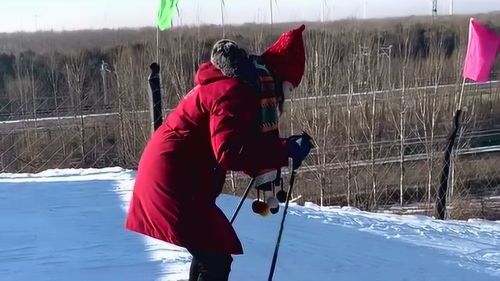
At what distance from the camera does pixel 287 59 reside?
9.22ft

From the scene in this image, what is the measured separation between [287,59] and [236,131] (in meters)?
0.47

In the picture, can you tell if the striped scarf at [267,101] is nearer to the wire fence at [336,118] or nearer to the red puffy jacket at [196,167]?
the red puffy jacket at [196,167]

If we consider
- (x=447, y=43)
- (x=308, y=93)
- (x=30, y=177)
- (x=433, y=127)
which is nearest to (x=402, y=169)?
(x=433, y=127)

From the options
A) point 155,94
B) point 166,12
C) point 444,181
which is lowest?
point 444,181

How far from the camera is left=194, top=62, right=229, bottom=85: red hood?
260cm

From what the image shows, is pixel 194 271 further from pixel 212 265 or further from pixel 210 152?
pixel 210 152

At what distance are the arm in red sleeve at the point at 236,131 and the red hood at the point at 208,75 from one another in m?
0.11

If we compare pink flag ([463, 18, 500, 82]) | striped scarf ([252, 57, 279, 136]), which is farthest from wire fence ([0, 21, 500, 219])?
striped scarf ([252, 57, 279, 136])

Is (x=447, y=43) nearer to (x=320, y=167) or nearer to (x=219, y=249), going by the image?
(x=320, y=167)

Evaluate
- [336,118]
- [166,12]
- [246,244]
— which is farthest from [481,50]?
[336,118]

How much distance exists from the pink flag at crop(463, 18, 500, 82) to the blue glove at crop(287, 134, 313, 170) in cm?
765

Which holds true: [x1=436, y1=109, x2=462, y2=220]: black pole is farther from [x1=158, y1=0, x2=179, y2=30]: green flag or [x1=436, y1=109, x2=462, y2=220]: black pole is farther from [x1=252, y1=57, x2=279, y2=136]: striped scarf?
[x1=252, y1=57, x2=279, y2=136]: striped scarf

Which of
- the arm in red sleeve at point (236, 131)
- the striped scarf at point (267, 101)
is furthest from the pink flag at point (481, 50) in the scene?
the arm in red sleeve at point (236, 131)

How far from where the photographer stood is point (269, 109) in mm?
2707
